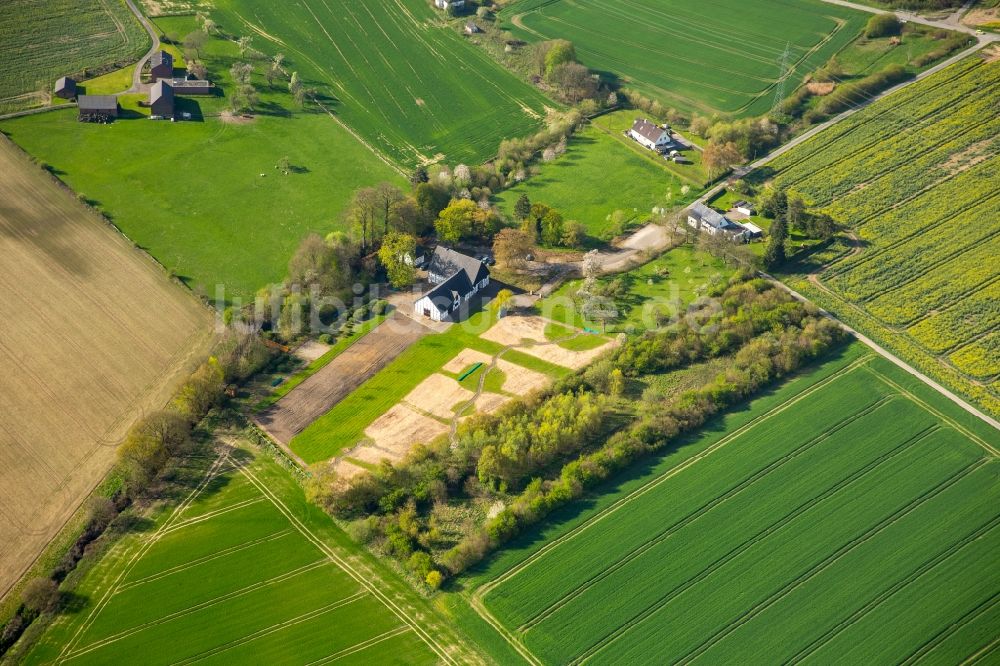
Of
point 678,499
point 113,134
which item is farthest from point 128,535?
point 113,134

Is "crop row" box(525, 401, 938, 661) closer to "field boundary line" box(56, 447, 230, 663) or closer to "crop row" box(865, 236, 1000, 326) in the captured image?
"crop row" box(865, 236, 1000, 326)

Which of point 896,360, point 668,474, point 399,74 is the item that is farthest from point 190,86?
point 896,360

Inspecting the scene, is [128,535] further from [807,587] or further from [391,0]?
[391,0]

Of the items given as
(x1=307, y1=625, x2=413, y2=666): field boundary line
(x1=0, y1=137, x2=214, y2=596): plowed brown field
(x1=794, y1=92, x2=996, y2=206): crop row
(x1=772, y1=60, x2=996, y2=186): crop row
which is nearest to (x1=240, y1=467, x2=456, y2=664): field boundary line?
(x1=307, y1=625, x2=413, y2=666): field boundary line

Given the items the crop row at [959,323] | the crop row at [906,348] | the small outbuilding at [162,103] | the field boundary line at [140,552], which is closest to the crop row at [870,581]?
the crop row at [906,348]

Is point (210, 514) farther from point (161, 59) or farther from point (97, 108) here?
point (161, 59)
